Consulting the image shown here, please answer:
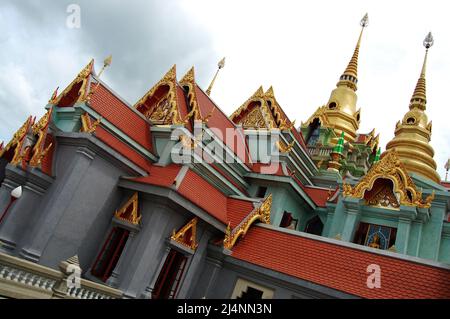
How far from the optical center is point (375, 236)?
15836 mm

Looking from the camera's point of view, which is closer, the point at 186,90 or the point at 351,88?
the point at 186,90

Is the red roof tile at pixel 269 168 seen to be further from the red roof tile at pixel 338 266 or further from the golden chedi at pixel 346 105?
the golden chedi at pixel 346 105

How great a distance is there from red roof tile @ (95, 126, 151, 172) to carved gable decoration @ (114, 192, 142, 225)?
1677 mm

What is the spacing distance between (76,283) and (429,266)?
9.52 metres

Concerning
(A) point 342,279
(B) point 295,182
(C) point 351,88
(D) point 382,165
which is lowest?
(A) point 342,279

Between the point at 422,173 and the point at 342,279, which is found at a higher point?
the point at 422,173

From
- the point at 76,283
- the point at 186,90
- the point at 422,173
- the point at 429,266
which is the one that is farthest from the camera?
the point at 422,173

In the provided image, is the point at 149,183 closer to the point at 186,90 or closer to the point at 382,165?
the point at 186,90

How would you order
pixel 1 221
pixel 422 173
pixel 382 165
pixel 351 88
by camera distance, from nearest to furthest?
pixel 1 221 < pixel 382 165 < pixel 422 173 < pixel 351 88

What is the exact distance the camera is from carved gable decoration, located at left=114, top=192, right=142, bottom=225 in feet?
40.3

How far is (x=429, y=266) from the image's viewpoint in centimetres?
984

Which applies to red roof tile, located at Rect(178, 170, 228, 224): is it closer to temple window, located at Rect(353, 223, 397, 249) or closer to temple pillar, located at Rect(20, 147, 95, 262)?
temple pillar, located at Rect(20, 147, 95, 262)

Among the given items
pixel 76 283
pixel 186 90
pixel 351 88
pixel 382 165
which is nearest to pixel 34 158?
pixel 76 283

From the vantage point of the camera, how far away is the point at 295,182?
57.8 feet
